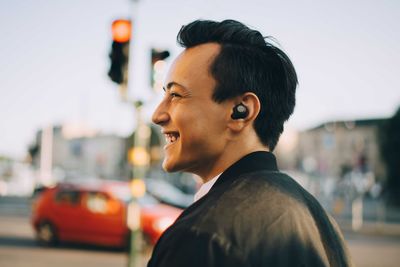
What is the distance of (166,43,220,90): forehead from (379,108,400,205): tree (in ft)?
107

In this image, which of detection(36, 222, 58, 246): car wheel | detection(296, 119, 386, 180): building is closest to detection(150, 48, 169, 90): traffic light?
detection(36, 222, 58, 246): car wheel

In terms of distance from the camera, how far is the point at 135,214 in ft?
21.9

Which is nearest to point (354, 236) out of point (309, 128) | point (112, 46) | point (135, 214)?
point (135, 214)

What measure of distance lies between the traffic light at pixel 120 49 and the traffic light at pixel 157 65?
372mm

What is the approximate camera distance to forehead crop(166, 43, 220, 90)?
53.8 inches

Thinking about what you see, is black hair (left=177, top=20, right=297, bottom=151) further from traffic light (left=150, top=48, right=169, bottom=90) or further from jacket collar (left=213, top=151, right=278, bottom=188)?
traffic light (left=150, top=48, right=169, bottom=90)

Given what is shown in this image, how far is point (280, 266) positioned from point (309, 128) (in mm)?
86444

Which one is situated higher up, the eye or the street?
the eye

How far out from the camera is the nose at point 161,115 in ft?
4.82

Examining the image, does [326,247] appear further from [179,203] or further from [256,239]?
[179,203]

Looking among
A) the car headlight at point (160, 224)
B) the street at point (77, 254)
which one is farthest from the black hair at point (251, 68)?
the car headlight at point (160, 224)

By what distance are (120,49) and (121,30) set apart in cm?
26

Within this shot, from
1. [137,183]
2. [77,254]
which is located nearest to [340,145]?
[77,254]

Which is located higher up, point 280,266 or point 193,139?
point 193,139
